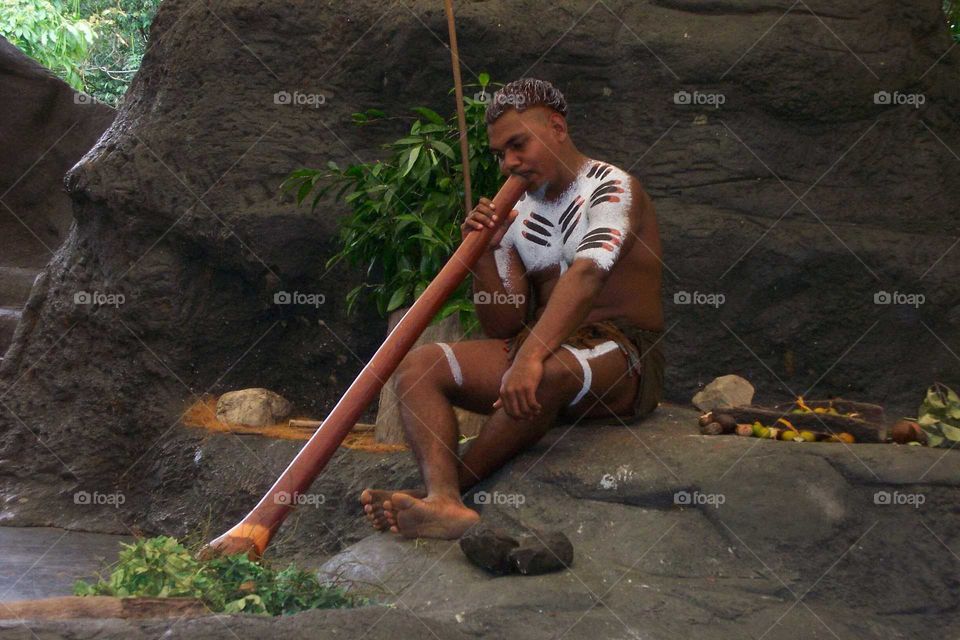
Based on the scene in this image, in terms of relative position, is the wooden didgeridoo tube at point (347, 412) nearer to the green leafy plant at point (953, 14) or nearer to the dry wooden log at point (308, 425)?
→ the dry wooden log at point (308, 425)

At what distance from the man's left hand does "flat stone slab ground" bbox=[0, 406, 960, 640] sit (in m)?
0.32

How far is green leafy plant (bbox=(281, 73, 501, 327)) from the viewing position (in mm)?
4781

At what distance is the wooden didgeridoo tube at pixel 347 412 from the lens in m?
3.15

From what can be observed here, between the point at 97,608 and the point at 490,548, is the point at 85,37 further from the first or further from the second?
the point at 97,608

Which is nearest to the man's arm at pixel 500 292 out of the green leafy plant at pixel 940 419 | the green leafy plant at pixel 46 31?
the green leafy plant at pixel 940 419

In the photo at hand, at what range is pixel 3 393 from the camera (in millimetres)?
5922

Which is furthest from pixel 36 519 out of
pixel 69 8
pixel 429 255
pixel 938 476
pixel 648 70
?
pixel 69 8

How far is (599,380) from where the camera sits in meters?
3.55

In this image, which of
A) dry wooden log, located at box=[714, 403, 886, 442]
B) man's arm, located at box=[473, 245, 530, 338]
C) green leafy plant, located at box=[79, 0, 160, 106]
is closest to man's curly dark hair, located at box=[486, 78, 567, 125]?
man's arm, located at box=[473, 245, 530, 338]

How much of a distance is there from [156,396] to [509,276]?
105 inches

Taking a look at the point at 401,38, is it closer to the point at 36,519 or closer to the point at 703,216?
the point at 703,216

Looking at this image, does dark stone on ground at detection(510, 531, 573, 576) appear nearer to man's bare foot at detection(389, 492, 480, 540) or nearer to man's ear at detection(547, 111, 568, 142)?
man's bare foot at detection(389, 492, 480, 540)

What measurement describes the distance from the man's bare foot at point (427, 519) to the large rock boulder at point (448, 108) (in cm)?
231

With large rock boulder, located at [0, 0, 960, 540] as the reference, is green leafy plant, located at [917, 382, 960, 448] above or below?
below
